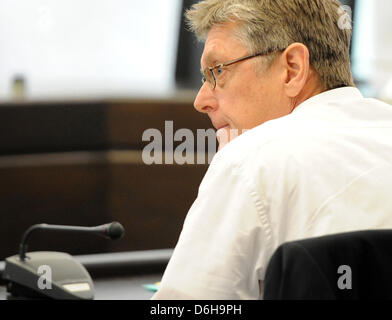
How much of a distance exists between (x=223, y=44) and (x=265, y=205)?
20.6 inches

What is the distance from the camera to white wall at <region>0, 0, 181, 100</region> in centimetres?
560

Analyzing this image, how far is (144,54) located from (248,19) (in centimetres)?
455

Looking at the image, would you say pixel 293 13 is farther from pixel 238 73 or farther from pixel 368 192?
pixel 368 192

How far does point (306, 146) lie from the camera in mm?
1267

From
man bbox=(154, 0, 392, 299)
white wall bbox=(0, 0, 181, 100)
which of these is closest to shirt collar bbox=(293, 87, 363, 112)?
man bbox=(154, 0, 392, 299)

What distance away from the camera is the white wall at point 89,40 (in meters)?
5.60

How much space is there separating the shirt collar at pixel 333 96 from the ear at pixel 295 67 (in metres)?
0.06

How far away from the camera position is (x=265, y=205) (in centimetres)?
121

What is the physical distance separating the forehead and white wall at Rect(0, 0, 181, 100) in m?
3.69
